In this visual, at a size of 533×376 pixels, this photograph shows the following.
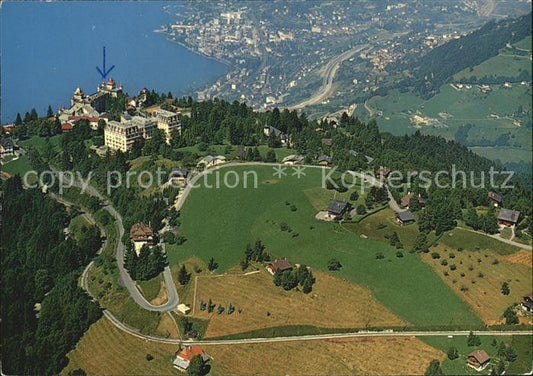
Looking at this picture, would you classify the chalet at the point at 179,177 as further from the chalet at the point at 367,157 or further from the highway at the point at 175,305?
the chalet at the point at 367,157

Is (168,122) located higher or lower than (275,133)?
higher

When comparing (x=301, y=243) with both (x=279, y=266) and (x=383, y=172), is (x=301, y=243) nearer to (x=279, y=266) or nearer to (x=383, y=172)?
(x=279, y=266)

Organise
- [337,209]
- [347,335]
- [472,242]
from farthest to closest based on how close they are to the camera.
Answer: [337,209], [472,242], [347,335]

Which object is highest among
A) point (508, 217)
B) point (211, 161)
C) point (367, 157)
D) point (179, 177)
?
point (508, 217)

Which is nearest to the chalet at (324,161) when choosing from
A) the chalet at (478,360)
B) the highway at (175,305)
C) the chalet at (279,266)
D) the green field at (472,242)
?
the highway at (175,305)

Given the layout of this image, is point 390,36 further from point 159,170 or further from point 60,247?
point 60,247

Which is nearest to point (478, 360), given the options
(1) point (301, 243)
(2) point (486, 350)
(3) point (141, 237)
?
(2) point (486, 350)
